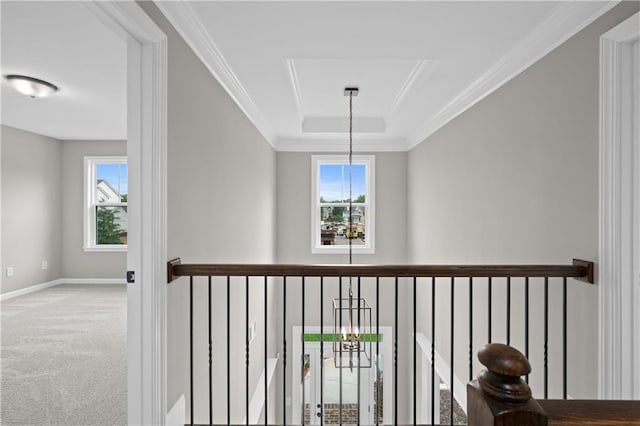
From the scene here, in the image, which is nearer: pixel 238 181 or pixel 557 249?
pixel 557 249

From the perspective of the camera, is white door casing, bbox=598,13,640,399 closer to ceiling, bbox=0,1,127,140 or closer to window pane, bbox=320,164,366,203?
ceiling, bbox=0,1,127,140

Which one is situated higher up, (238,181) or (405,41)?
(405,41)

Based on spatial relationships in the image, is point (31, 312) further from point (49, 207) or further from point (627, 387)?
point (627, 387)

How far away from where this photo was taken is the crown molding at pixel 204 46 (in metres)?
1.79

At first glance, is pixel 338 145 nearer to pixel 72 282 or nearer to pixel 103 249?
pixel 103 249

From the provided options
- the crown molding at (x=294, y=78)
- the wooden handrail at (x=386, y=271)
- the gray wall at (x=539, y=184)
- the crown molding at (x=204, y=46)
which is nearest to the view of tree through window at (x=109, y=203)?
the crown molding at (x=204, y=46)

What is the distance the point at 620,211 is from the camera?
165cm

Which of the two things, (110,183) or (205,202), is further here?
(110,183)

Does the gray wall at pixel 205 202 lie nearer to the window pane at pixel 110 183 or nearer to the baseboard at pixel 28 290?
the window pane at pixel 110 183

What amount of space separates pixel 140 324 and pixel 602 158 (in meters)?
2.33

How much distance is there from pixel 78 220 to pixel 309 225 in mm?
3937

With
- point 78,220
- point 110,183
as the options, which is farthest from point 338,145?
point 78,220

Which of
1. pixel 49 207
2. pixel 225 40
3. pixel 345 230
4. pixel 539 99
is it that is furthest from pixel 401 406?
pixel 49 207

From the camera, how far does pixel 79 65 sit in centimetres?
296
